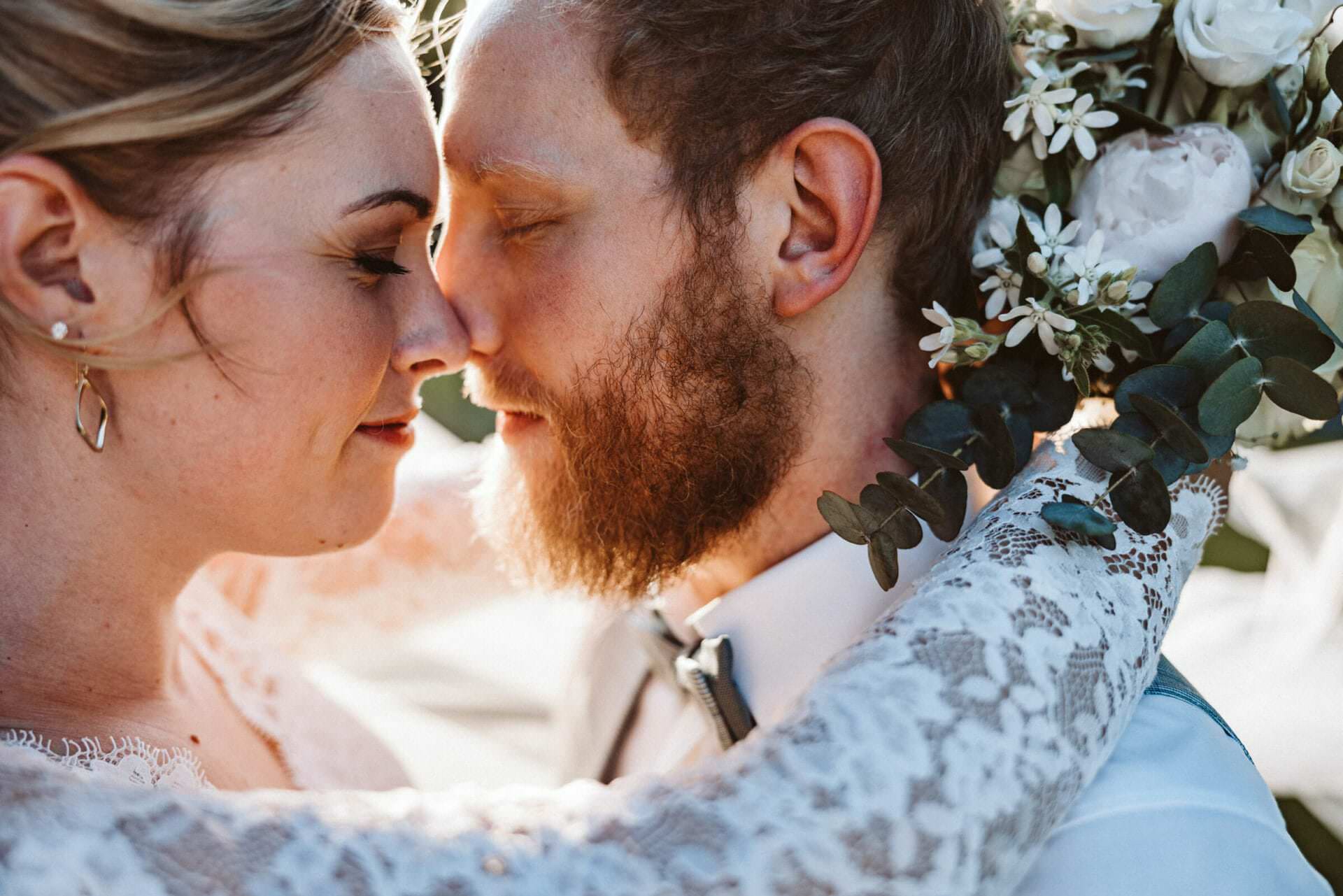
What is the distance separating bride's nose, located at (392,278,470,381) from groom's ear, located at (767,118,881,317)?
0.64 m

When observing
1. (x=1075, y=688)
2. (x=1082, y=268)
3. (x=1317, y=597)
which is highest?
(x=1082, y=268)

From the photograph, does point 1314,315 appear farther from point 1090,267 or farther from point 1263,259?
point 1090,267

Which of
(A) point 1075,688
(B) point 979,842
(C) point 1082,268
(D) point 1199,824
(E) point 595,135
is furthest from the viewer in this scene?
(E) point 595,135

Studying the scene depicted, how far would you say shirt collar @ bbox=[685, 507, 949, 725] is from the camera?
2.14 m

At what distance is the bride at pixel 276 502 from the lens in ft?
4.41

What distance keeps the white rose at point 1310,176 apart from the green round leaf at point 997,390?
1.73 ft

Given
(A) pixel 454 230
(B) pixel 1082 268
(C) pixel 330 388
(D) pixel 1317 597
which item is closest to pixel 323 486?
(C) pixel 330 388

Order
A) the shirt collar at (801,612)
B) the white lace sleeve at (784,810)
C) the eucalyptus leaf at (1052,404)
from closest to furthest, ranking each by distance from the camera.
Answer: the white lace sleeve at (784,810), the eucalyptus leaf at (1052,404), the shirt collar at (801,612)

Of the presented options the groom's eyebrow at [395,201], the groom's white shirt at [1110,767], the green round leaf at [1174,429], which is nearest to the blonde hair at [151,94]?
the groom's eyebrow at [395,201]

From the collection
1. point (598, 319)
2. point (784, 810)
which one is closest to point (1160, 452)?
point (784, 810)

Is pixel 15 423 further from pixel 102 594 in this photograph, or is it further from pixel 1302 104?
pixel 1302 104

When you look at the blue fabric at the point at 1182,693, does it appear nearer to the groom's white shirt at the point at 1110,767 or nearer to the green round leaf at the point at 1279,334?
the groom's white shirt at the point at 1110,767

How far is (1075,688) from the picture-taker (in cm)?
151

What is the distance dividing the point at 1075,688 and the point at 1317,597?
7.07ft
